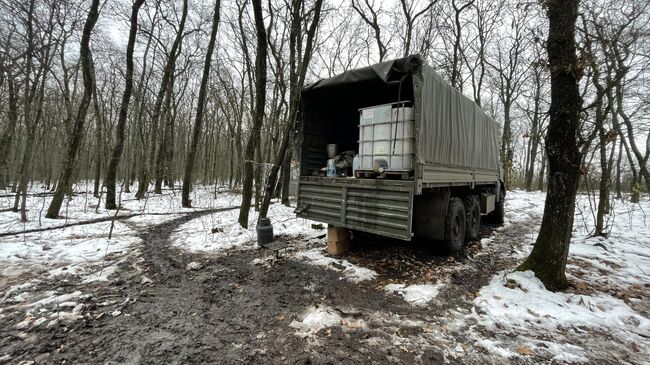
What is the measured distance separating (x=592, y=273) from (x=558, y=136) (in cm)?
243

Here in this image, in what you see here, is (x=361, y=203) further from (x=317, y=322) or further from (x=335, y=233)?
(x=317, y=322)

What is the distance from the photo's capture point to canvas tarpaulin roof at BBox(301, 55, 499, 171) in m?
3.87

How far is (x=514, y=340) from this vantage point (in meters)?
2.61

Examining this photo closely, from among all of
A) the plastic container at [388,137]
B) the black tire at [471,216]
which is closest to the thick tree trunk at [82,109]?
the plastic container at [388,137]

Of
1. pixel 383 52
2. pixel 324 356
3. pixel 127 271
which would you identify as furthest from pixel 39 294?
pixel 383 52

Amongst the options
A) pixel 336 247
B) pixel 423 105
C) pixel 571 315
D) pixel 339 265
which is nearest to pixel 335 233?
pixel 336 247

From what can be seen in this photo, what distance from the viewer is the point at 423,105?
3910 mm

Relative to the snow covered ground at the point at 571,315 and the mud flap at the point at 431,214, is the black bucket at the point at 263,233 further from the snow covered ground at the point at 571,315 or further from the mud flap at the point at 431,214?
the snow covered ground at the point at 571,315

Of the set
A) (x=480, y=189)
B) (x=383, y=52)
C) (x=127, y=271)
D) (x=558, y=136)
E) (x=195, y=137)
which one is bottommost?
(x=127, y=271)

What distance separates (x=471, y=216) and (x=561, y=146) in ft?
8.66

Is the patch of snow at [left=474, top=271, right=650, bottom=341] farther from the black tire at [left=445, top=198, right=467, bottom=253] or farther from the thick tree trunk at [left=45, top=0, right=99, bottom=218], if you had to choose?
the thick tree trunk at [left=45, top=0, right=99, bottom=218]

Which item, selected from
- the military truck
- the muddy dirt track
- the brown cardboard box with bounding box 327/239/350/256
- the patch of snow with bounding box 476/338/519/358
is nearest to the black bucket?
the muddy dirt track

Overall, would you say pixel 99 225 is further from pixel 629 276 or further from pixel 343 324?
pixel 629 276

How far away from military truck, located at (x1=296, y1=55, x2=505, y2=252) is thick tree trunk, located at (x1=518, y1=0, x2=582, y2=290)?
141cm
